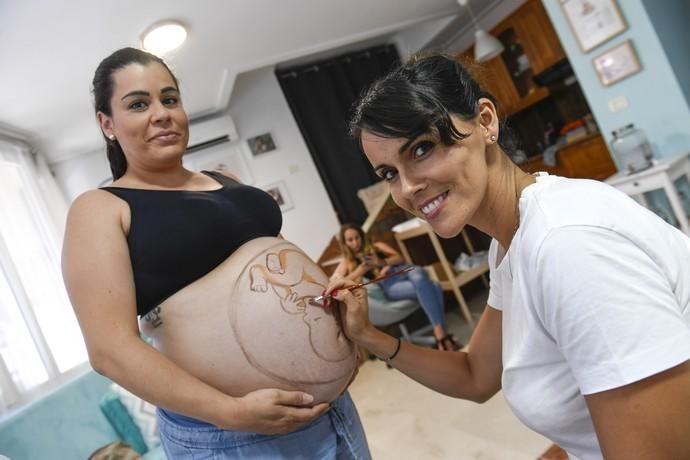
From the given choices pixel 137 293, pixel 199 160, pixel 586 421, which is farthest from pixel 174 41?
pixel 586 421

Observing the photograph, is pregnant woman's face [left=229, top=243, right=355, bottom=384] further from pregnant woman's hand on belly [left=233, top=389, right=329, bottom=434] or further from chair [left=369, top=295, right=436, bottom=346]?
chair [left=369, top=295, right=436, bottom=346]

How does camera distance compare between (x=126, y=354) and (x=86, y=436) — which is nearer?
(x=126, y=354)

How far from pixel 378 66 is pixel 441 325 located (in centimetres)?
343

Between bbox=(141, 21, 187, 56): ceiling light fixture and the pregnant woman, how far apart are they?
1.94m

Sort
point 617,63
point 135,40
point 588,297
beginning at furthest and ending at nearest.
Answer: point 617,63
point 135,40
point 588,297

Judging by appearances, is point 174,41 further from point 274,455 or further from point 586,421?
point 586,421

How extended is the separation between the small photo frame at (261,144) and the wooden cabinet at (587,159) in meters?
2.56

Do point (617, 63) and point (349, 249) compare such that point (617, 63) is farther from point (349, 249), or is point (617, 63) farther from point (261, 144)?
point (261, 144)

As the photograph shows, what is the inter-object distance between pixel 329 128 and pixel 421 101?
4.36m

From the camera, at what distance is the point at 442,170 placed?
2.37ft

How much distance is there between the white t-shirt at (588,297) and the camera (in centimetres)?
50

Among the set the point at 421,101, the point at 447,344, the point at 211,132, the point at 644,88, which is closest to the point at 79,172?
the point at 211,132

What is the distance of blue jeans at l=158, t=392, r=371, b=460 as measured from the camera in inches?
30.5

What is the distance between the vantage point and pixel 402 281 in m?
3.26
